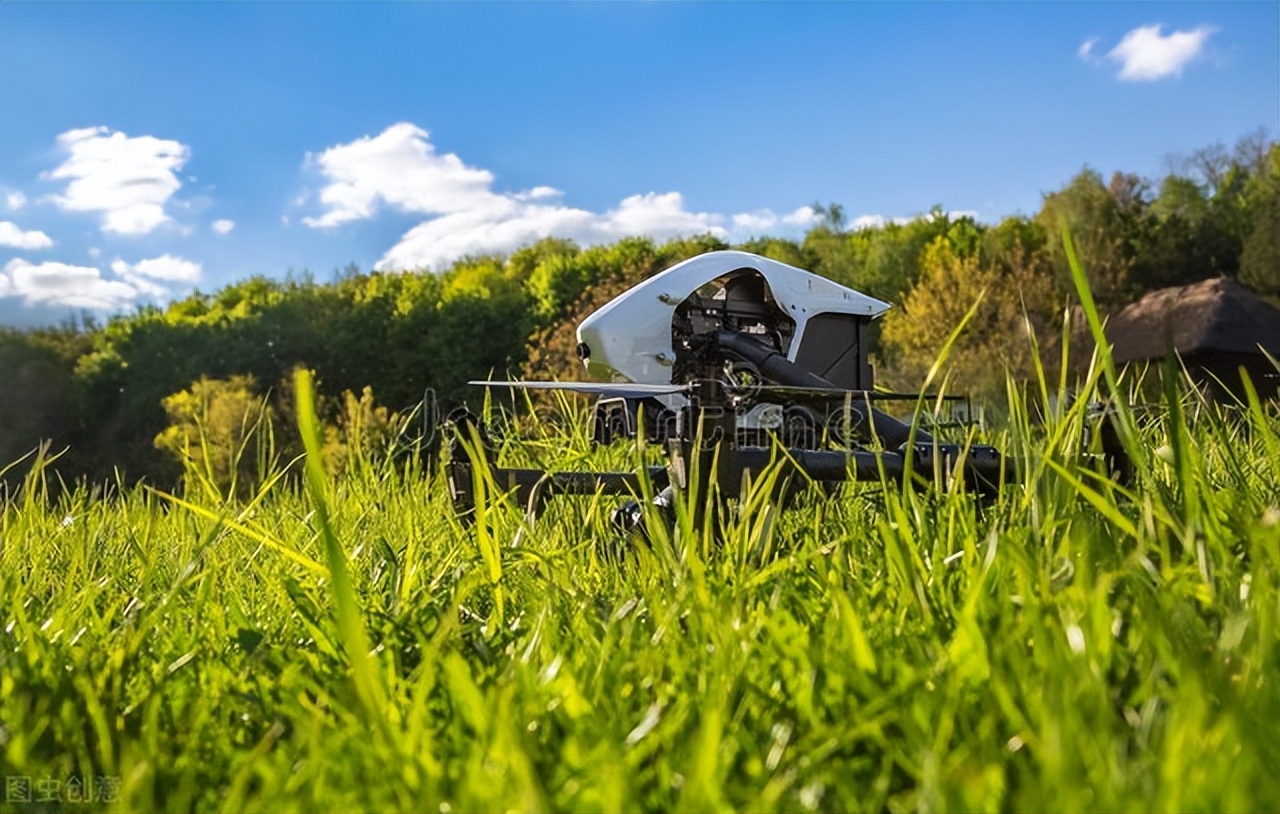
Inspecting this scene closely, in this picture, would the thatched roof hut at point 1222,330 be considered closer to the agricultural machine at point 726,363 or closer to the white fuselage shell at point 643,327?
the agricultural machine at point 726,363

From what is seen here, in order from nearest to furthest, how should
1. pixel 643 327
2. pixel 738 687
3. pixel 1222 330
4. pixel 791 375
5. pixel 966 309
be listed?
1. pixel 738 687
2. pixel 791 375
3. pixel 643 327
4. pixel 1222 330
5. pixel 966 309

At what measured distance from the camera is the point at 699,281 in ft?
14.2

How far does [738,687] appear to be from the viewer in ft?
3.88

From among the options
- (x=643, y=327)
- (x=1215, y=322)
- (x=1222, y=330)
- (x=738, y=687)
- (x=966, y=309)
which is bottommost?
(x=1222, y=330)

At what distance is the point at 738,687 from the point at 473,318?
2114 cm

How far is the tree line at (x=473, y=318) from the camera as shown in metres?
21.8

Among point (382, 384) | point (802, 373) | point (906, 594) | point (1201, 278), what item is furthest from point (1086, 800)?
point (1201, 278)

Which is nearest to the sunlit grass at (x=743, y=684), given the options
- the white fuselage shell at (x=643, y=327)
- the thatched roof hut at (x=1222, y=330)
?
the white fuselage shell at (x=643, y=327)

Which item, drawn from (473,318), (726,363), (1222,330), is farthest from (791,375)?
(473,318)

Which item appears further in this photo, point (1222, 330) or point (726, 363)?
point (1222, 330)

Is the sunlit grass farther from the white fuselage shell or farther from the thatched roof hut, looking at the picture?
the thatched roof hut

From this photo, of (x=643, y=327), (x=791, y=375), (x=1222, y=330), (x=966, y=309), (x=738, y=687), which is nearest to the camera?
(x=738, y=687)

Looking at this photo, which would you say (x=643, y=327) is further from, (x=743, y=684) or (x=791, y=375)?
(x=743, y=684)

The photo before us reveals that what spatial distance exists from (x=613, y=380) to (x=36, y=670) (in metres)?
3.00
